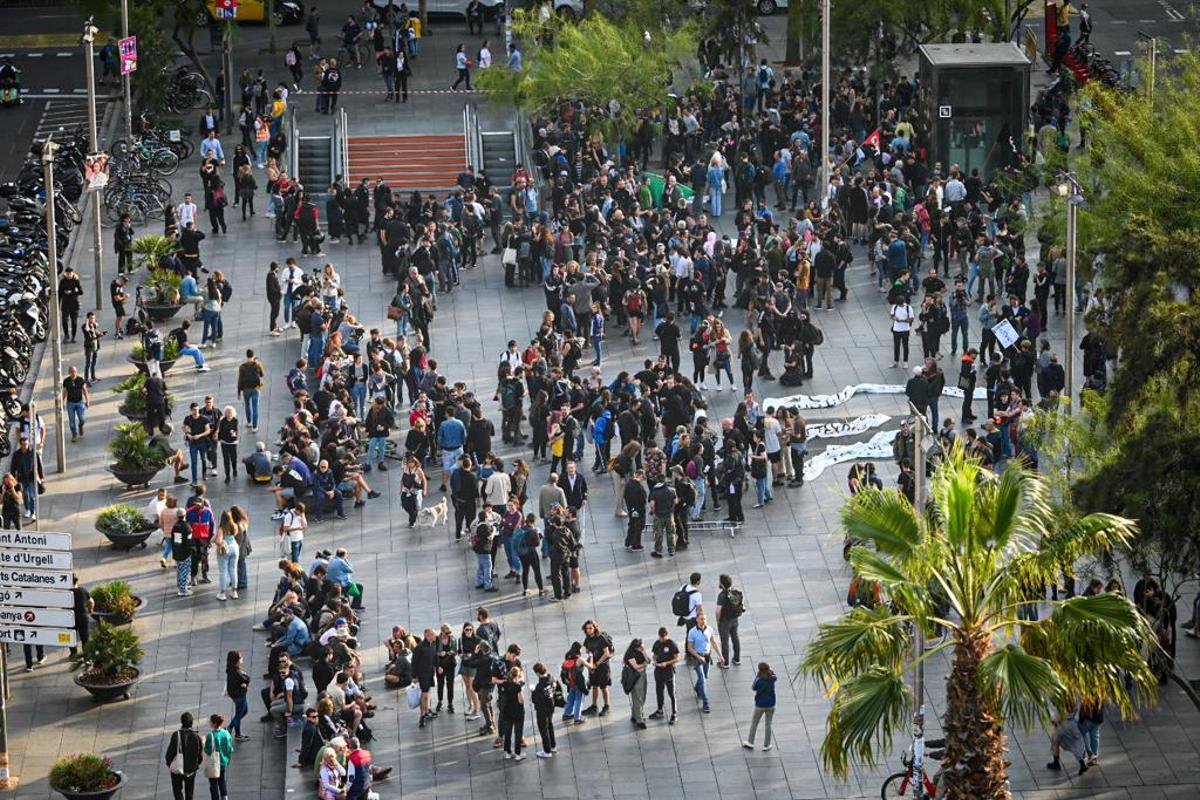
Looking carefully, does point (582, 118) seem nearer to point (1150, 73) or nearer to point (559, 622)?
point (1150, 73)

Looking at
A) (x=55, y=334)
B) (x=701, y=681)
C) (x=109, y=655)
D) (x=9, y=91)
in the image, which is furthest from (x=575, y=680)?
(x=9, y=91)

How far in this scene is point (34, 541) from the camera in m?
32.3

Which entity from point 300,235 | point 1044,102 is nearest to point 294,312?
point 300,235

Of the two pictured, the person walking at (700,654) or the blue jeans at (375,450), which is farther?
the blue jeans at (375,450)

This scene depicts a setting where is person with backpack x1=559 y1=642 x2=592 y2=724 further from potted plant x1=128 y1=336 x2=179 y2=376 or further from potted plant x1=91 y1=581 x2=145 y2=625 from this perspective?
potted plant x1=128 y1=336 x2=179 y2=376

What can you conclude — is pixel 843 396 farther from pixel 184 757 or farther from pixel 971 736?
pixel 971 736

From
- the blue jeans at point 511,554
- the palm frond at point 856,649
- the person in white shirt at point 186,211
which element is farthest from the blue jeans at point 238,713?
the person in white shirt at point 186,211

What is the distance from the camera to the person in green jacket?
3169 cm

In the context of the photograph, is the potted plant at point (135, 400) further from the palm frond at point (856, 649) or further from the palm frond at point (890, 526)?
the palm frond at point (856, 649)

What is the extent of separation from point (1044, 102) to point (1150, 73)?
42.0 feet

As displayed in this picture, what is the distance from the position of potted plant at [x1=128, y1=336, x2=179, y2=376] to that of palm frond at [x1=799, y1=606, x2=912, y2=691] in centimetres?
2452

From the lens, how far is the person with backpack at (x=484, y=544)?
37344 mm

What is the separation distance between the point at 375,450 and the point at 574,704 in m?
10.4

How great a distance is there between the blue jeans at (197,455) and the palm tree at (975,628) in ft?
63.2
